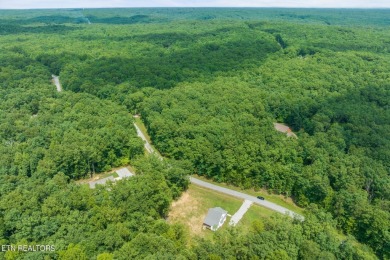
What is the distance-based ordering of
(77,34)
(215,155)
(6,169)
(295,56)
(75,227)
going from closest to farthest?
(75,227)
(6,169)
(215,155)
(295,56)
(77,34)

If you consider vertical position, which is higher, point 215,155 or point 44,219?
point 44,219

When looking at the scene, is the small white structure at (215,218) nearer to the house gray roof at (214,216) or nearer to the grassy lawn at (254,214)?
the house gray roof at (214,216)

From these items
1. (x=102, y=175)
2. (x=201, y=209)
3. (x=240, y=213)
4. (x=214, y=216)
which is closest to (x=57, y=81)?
(x=102, y=175)

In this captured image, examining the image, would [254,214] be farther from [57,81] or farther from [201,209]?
[57,81]

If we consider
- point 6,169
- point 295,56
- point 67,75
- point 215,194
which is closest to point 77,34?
point 67,75

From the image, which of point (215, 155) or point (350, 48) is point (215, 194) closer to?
point (215, 155)

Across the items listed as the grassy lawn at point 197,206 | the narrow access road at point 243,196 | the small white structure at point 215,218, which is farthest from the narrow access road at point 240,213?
the small white structure at point 215,218

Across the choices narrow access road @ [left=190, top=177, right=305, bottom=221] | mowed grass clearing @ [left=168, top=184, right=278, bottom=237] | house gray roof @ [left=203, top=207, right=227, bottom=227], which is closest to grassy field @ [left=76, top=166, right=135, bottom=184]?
mowed grass clearing @ [left=168, top=184, right=278, bottom=237]
